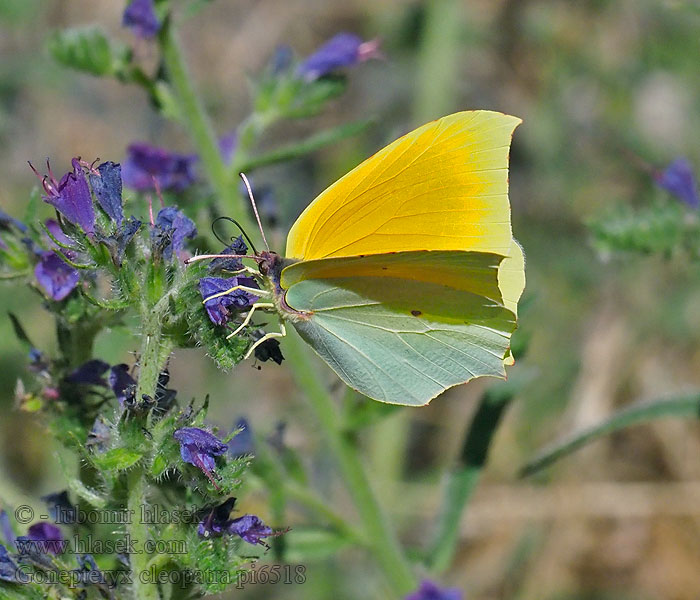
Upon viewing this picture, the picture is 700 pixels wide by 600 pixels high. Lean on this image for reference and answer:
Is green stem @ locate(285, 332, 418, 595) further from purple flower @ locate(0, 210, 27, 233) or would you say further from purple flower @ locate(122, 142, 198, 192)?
purple flower @ locate(0, 210, 27, 233)

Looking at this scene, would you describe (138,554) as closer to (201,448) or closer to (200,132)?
(201,448)

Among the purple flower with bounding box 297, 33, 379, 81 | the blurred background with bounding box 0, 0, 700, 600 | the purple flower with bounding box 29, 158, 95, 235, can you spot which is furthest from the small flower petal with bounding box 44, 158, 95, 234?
the blurred background with bounding box 0, 0, 700, 600

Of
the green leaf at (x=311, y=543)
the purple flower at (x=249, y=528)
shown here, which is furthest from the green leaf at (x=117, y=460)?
the green leaf at (x=311, y=543)

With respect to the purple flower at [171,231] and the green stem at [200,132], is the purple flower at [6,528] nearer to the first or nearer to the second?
the purple flower at [171,231]

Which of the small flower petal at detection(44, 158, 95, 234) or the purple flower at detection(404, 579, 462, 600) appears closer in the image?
the small flower petal at detection(44, 158, 95, 234)

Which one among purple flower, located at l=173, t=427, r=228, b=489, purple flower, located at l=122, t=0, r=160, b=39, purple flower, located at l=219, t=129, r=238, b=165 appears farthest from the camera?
purple flower, located at l=219, t=129, r=238, b=165
